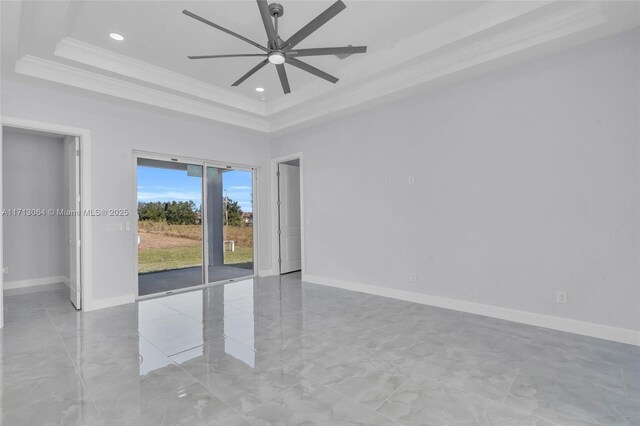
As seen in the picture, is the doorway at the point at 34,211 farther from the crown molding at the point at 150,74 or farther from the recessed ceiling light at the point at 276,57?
the recessed ceiling light at the point at 276,57

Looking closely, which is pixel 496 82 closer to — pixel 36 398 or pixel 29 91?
pixel 36 398

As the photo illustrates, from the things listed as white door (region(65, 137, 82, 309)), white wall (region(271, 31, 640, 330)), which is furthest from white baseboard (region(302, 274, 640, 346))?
white door (region(65, 137, 82, 309))

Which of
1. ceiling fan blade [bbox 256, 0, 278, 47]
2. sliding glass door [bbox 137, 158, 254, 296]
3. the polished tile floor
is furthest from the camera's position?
sliding glass door [bbox 137, 158, 254, 296]

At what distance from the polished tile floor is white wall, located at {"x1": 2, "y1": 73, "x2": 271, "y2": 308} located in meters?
0.72

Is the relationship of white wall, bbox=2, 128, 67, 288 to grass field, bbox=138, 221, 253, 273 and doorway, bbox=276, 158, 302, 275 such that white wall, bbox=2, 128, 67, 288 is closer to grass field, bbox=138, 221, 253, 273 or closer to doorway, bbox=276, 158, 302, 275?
grass field, bbox=138, 221, 253, 273

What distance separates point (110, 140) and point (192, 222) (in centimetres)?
199

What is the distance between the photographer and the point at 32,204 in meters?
5.64

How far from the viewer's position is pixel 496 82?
3.79 meters

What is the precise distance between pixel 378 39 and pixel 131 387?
4.26 metres

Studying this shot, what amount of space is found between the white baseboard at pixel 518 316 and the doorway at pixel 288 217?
6.96 feet

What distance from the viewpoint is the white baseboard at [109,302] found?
14.3 feet

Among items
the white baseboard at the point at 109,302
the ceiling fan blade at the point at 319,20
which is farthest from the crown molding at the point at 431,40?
the white baseboard at the point at 109,302

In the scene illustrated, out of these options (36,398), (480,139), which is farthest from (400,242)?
(36,398)

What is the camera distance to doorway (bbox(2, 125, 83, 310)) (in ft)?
17.6
